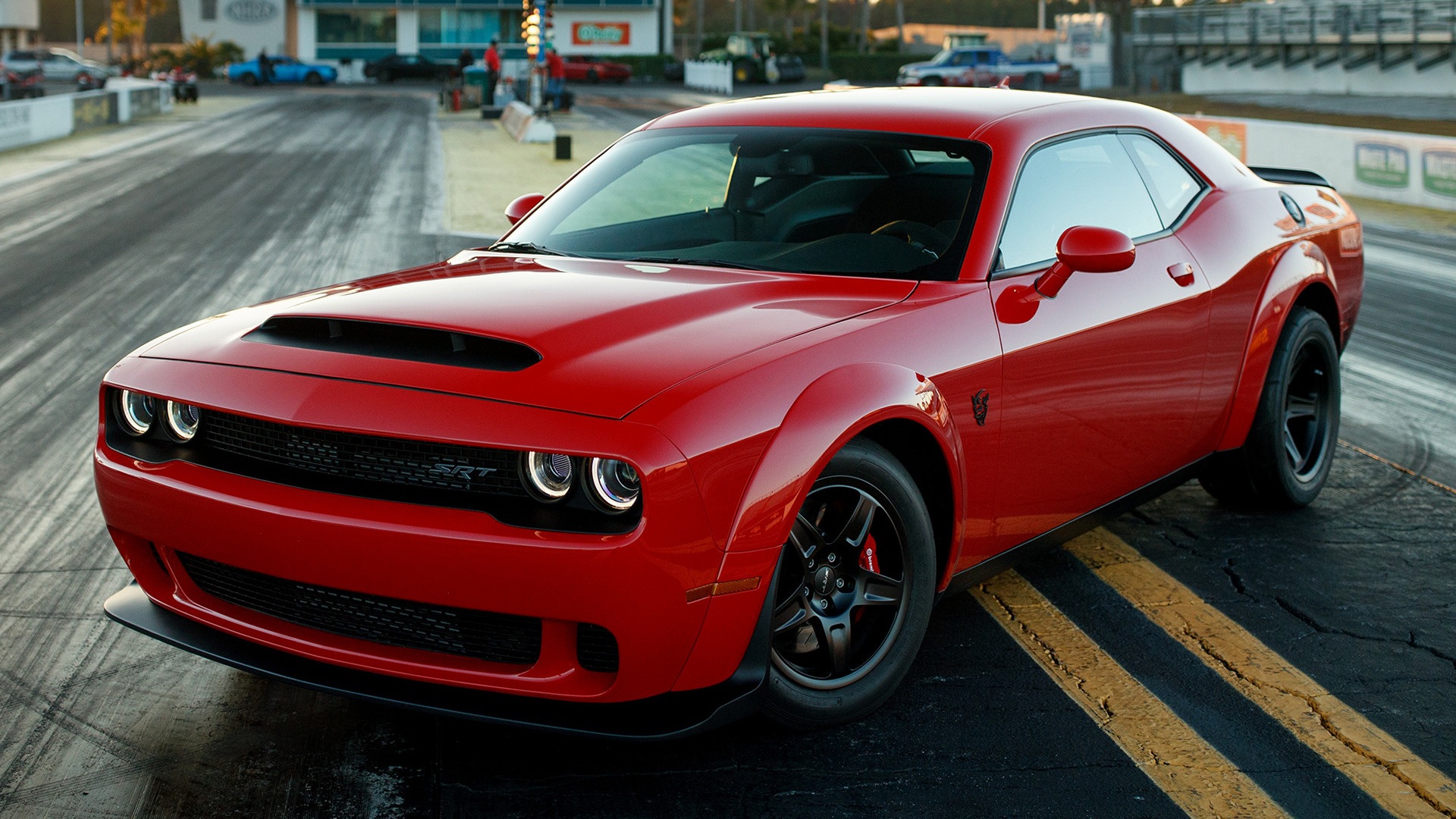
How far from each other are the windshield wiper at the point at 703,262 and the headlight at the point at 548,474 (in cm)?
117

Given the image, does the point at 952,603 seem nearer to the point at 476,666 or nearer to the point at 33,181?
the point at 476,666

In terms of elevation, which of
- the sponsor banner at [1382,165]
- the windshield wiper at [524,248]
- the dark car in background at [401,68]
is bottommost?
the windshield wiper at [524,248]

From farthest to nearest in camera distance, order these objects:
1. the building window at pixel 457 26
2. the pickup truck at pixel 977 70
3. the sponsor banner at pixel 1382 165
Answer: the building window at pixel 457 26 < the pickup truck at pixel 977 70 < the sponsor banner at pixel 1382 165

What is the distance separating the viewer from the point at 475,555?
253 centimetres

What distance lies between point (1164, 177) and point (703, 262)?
1750 millimetres

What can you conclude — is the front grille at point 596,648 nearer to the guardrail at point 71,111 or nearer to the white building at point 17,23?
the guardrail at point 71,111

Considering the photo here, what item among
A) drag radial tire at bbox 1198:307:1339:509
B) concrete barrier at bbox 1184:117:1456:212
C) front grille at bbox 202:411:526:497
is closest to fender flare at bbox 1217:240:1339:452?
drag radial tire at bbox 1198:307:1339:509

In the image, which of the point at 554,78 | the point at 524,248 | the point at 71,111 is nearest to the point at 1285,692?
the point at 524,248

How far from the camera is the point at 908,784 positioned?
2889 mm

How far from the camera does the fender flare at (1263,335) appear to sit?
4465 mm

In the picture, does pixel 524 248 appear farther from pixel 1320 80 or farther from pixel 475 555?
pixel 1320 80

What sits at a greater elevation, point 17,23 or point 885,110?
point 17,23

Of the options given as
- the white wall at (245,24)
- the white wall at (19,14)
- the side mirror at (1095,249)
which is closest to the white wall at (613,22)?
the white wall at (245,24)

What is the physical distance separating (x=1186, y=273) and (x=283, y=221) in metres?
12.3
